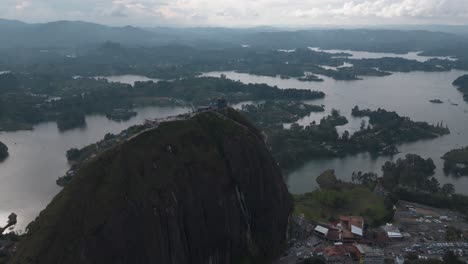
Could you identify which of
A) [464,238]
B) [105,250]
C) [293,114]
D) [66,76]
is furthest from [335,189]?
[66,76]

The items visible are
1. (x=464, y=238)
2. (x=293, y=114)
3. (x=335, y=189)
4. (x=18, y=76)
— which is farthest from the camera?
(x=18, y=76)

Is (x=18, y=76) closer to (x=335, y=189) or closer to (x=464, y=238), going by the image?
(x=335, y=189)

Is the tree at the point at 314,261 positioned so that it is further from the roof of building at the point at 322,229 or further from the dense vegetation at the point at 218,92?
the dense vegetation at the point at 218,92

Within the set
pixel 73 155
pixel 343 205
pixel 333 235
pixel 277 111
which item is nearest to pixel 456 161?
pixel 343 205

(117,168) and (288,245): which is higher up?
(117,168)

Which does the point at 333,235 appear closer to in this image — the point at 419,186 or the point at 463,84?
the point at 419,186

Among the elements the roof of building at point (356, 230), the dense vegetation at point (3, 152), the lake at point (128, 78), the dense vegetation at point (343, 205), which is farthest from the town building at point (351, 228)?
the lake at point (128, 78)

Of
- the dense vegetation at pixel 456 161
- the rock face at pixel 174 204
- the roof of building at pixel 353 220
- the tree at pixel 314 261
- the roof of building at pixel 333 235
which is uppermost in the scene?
the rock face at pixel 174 204
